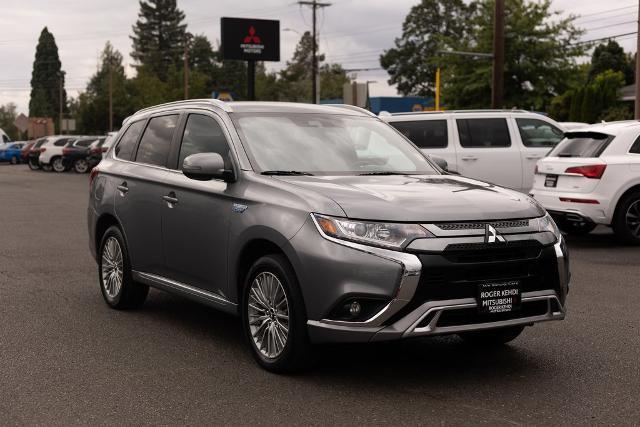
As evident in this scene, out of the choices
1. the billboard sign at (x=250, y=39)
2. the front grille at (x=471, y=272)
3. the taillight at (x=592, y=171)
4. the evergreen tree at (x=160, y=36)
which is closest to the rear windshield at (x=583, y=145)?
the taillight at (x=592, y=171)

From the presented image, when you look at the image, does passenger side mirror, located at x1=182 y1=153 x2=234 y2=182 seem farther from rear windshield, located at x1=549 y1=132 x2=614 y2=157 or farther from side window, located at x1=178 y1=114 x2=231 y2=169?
rear windshield, located at x1=549 y1=132 x2=614 y2=157

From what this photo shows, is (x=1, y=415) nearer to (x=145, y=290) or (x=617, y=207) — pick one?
(x=145, y=290)

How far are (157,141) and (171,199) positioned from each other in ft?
2.85

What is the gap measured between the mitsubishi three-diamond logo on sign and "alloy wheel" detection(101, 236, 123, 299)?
11.7 ft

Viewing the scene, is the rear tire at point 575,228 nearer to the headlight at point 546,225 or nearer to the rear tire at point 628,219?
the rear tire at point 628,219

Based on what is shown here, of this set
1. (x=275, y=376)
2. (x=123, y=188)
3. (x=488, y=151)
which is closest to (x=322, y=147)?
(x=275, y=376)

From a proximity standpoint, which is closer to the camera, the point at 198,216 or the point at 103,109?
the point at 198,216

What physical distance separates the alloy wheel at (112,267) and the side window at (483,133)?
30.2 ft

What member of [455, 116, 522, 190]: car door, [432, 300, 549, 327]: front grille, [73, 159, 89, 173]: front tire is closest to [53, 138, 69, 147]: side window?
[73, 159, 89, 173]: front tire

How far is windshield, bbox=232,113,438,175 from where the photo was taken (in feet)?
21.0

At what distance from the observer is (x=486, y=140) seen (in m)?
16.2

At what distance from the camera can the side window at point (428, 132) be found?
1619cm

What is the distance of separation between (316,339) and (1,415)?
1740mm

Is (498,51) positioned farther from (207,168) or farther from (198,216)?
(207,168)
